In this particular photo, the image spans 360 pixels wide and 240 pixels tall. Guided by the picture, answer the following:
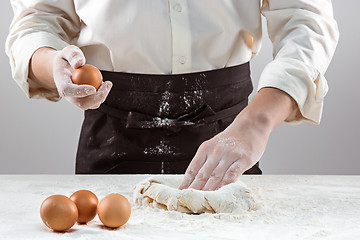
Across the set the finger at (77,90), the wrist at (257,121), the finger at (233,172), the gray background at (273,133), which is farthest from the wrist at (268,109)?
the gray background at (273,133)

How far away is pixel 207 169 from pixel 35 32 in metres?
0.60

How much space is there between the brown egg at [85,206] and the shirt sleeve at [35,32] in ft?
1.60

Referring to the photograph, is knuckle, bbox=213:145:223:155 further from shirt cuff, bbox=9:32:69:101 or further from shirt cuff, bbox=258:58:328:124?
shirt cuff, bbox=9:32:69:101

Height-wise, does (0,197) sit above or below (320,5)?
below

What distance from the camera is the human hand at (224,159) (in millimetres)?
1104

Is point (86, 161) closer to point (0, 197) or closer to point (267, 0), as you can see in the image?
point (0, 197)

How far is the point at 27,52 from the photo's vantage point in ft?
4.50

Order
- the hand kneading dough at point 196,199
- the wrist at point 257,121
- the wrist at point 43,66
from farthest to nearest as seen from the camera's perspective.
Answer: the wrist at point 43,66
the wrist at point 257,121
the hand kneading dough at point 196,199

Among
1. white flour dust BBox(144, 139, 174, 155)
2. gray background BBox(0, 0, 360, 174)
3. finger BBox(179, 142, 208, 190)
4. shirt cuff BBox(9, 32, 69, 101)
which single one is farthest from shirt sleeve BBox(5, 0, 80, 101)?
gray background BBox(0, 0, 360, 174)

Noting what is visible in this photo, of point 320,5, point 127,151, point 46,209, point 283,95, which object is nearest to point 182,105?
point 127,151

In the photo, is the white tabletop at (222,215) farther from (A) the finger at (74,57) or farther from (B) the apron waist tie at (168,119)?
(A) the finger at (74,57)

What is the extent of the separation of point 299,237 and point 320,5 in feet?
2.21

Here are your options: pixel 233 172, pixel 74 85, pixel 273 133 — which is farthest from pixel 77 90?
pixel 273 133

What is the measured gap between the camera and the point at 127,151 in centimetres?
143
